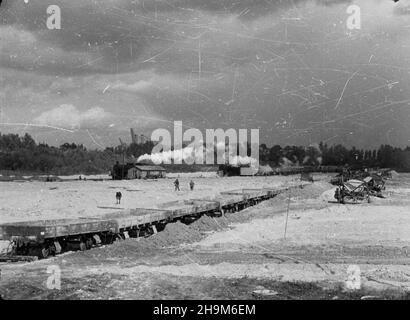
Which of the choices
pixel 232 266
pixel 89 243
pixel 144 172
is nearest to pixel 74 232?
pixel 89 243

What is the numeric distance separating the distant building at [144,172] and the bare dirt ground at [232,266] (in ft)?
225

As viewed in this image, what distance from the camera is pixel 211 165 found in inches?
6043

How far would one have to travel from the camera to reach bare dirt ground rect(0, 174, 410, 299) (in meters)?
9.22

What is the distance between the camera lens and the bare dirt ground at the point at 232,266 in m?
9.22

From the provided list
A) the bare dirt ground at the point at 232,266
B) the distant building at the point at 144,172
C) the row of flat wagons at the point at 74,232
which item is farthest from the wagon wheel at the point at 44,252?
the distant building at the point at 144,172

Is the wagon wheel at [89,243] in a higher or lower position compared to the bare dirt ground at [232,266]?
higher

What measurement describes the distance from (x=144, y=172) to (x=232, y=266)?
261 ft

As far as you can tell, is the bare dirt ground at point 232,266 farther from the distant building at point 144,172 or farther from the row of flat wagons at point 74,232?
the distant building at point 144,172

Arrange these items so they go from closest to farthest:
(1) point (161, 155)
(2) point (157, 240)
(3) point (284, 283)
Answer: (3) point (284, 283) → (2) point (157, 240) → (1) point (161, 155)

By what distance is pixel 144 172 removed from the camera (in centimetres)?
9069

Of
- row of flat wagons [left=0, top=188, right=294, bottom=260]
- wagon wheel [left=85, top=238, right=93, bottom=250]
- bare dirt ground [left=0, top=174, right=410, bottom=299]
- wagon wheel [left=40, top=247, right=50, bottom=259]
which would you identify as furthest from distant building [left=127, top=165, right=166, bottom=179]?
wagon wheel [left=40, top=247, right=50, bottom=259]
